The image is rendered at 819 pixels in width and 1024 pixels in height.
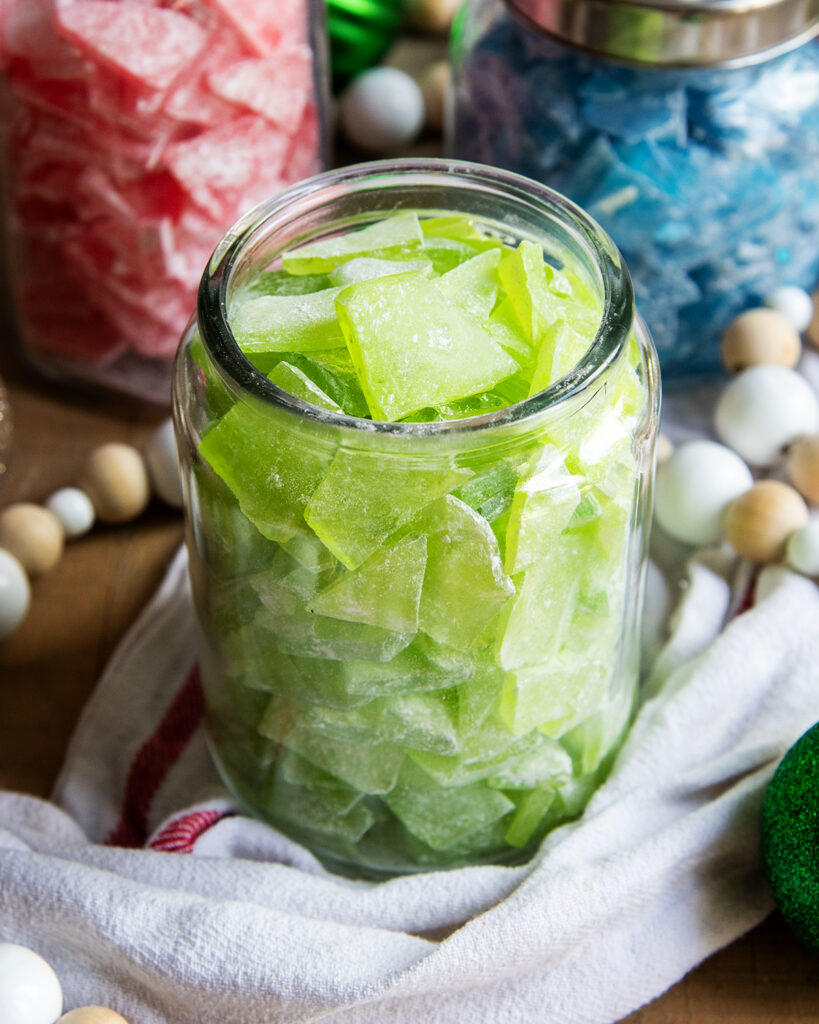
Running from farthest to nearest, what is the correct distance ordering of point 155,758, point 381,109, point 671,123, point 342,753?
point 381,109
point 671,123
point 155,758
point 342,753

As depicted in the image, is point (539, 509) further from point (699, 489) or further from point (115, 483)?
point (115, 483)

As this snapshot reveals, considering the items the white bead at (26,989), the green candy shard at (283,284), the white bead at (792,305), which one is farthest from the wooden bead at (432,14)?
the white bead at (26,989)

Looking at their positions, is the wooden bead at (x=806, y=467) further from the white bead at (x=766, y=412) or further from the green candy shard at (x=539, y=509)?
the green candy shard at (x=539, y=509)

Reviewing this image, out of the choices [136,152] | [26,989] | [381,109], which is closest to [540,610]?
[26,989]

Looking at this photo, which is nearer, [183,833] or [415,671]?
[415,671]

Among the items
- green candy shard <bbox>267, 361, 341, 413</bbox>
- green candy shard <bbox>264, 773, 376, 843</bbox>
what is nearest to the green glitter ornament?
green candy shard <bbox>264, 773, 376, 843</bbox>
